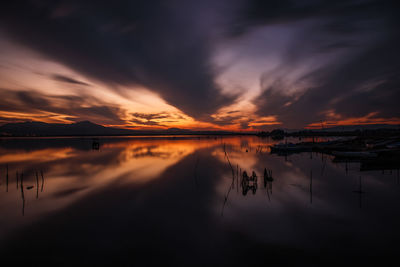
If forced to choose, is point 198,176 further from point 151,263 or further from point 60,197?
point 151,263

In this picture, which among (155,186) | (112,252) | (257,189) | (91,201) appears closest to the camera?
(112,252)

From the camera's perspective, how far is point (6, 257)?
6586 mm

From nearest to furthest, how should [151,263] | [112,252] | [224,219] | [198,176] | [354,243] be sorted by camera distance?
[151,263], [112,252], [354,243], [224,219], [198,176]

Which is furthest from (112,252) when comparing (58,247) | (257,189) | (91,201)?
(257,189)

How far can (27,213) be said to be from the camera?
10.2 meters

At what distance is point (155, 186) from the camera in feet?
51.3

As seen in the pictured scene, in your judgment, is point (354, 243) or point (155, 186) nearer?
point (354, 243)

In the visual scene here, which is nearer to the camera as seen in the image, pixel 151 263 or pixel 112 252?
pixel 151 263

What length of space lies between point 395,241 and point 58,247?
45.3 ft

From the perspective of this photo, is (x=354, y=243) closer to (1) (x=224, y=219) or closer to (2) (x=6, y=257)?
(1) (x=224, y=219)

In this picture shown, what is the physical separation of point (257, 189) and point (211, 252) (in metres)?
8.30

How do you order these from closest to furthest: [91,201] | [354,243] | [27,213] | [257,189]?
[354,243] → [27,213] → [91,201] → [257,189]

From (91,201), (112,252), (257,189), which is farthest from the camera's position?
(257,189)

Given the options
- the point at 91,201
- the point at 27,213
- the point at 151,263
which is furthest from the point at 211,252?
the point at 27,213
